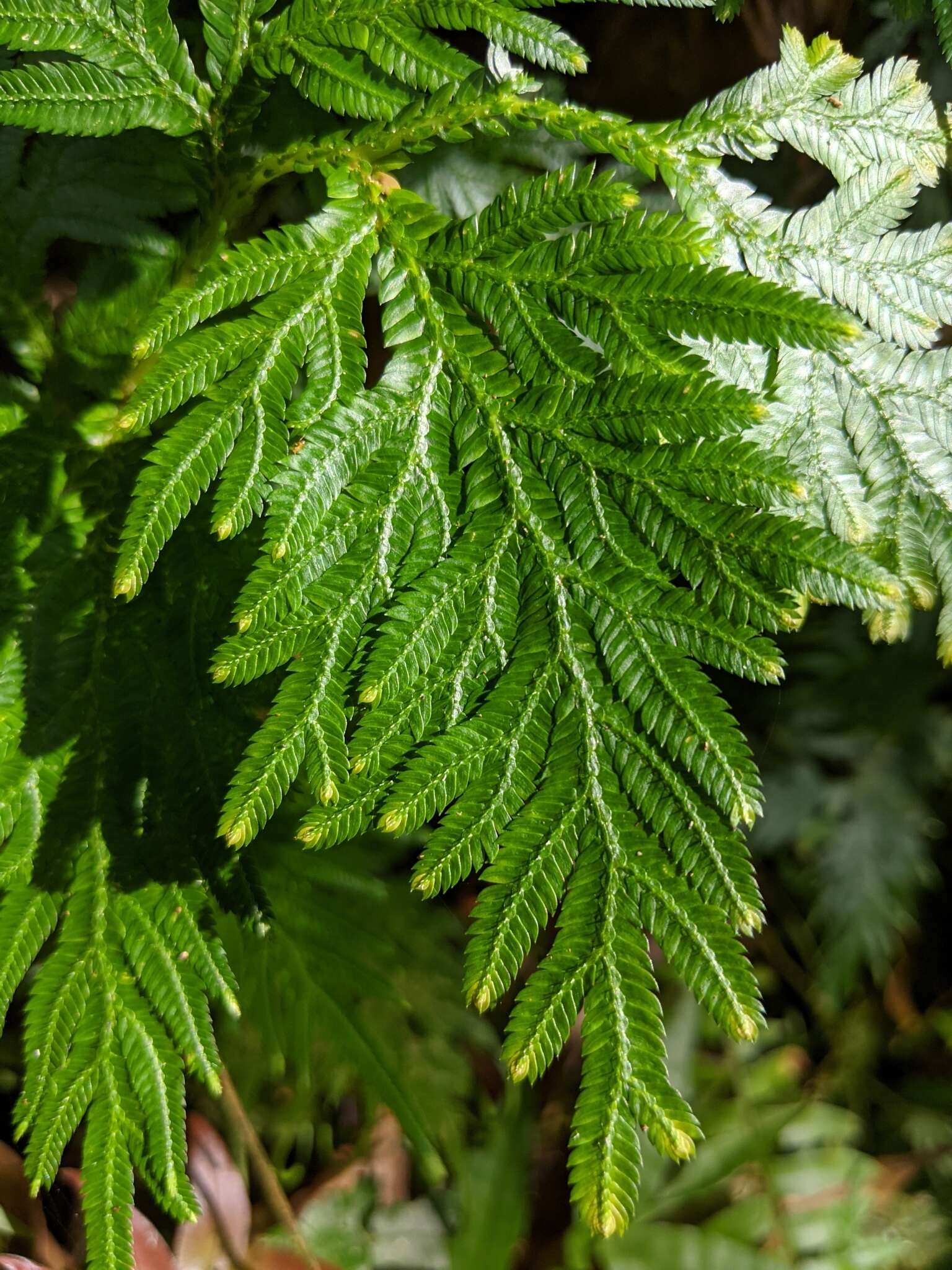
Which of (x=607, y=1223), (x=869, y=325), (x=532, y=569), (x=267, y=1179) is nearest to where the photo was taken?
(x=607, y=1223)

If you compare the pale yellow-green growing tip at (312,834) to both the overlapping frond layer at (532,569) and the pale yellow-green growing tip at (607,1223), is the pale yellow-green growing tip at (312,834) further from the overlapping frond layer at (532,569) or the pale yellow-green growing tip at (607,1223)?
the pale yellow-green growing tip at (607,1223)

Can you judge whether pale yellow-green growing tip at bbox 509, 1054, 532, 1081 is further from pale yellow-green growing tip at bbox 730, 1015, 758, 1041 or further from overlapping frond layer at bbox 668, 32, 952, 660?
overlapping frond layer at bbox 668, 32, 952, 660

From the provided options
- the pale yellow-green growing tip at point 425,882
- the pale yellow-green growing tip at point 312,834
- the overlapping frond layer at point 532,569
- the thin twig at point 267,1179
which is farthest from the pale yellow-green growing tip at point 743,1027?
the thin twig at point 267,1179

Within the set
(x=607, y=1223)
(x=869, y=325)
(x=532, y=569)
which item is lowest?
(x=607, y=1223)

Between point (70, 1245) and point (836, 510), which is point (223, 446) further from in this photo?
point (70, 1245)

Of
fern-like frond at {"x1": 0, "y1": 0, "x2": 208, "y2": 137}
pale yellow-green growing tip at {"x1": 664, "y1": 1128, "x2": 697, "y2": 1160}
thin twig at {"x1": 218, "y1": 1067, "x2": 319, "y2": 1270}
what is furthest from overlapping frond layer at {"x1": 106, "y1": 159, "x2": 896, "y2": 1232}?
thin twig at {"x1": 218, "y1": 1067, "x2": 319, "y2": 1270}

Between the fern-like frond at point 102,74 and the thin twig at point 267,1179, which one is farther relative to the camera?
the thin twig at point 267,1179

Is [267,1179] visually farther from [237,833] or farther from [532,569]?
[532,569]

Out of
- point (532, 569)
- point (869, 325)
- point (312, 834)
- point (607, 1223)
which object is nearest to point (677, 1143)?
point (607, 1223)
